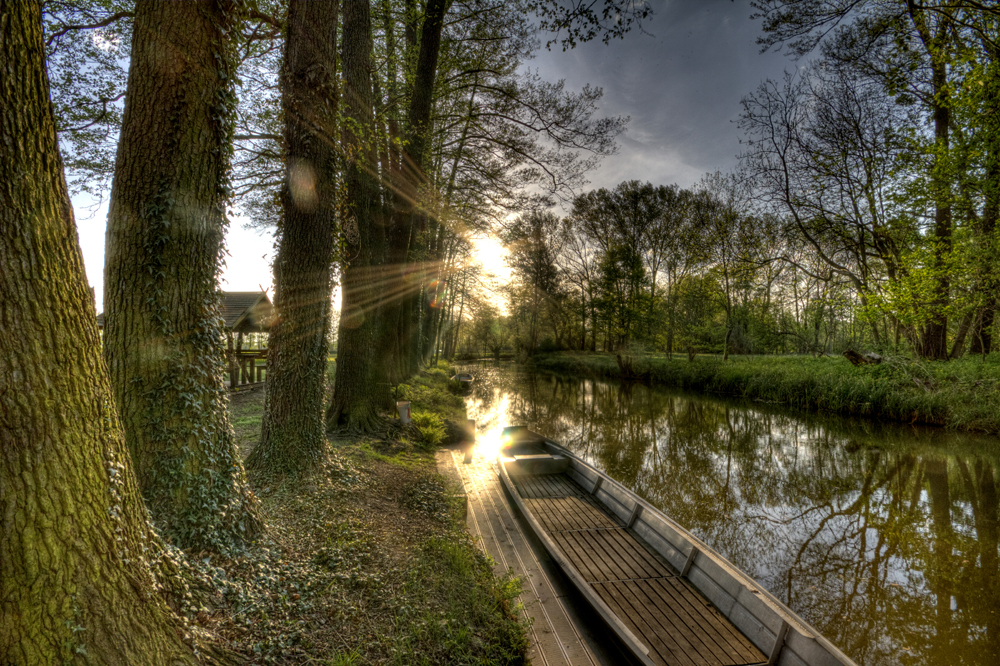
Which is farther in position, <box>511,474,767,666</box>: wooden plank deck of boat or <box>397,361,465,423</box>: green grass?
<box>397,361,465,423</box>: green grass

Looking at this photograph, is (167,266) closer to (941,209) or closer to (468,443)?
(468,443)

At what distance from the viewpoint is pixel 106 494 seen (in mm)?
1735

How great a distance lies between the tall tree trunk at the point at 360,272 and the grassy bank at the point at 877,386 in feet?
43.6

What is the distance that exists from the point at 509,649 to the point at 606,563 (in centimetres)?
190

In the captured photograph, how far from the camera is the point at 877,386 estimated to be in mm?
12766

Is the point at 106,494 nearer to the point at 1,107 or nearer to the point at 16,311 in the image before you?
the point at 16,311

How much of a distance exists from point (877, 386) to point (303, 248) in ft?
50.1

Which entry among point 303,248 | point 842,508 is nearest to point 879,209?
point 842,508

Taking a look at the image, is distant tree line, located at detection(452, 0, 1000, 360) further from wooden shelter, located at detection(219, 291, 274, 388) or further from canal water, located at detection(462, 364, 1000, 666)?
wooden shelter, located at detection(219, 291, 274, 388)

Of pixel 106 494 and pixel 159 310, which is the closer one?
pixel 106 494

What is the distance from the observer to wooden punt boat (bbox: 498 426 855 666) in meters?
3.25

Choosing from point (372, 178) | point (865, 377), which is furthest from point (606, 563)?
point (865, 377)

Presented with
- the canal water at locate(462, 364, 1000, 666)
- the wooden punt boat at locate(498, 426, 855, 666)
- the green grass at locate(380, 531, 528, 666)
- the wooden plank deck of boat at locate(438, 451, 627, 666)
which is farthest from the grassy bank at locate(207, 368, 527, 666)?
the canal water at locate(462, 364, 1000, 666)

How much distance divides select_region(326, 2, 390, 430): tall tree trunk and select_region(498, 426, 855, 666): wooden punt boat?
3.19m
